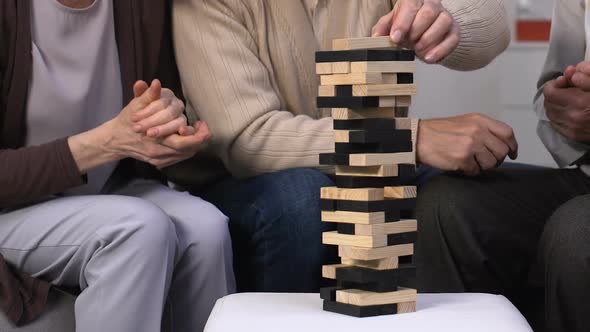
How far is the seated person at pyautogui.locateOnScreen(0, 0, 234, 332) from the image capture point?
1.65m

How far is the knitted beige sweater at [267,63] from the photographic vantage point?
191 centimetres

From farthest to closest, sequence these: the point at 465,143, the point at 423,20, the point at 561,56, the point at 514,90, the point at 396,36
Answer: the point at 514,90 < the point at 561,56 < the point at 465,143 < the point at 423,20 < the point at 396,36

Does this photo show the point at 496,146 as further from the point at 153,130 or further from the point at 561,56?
the point at 153,130

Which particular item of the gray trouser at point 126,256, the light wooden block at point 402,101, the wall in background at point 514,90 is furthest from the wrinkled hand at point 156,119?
the wall in background at point 514,90

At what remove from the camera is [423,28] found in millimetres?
1698

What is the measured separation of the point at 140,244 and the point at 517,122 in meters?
2.75

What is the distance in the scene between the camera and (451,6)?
1893 millimetres

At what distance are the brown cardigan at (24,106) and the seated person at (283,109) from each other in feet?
0.26

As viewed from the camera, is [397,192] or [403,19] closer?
[397,192]

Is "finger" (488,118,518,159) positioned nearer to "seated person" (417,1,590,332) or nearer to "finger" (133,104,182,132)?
"seated person" (417,1,590,332)

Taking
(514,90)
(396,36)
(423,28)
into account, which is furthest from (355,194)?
(514,90)

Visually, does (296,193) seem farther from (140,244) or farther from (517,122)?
(517,122)

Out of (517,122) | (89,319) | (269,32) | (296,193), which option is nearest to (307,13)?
(269,32)

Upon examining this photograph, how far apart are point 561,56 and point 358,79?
825 mm
